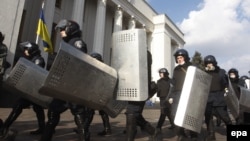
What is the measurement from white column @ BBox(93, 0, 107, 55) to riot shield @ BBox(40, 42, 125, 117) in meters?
20.1

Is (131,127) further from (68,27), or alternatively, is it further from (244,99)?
(244,99)

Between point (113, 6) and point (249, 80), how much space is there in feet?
69.4

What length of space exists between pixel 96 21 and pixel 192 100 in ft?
70.6

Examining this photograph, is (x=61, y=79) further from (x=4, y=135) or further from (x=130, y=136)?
(x=4, y=135)

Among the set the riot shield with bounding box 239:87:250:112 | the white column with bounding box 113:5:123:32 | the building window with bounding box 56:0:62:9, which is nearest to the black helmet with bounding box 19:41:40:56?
the riot shield with bounding box 239:87:250:112

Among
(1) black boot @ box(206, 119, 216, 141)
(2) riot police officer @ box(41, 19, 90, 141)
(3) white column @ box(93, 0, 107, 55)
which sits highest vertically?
(3) white column @ box(93, 0, 107, 55)

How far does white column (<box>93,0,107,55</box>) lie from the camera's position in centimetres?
2366

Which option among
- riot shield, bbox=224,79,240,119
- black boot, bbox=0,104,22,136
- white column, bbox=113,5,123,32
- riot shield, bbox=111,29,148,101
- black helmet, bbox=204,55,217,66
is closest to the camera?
riot shield, bbox=111,29,148,101

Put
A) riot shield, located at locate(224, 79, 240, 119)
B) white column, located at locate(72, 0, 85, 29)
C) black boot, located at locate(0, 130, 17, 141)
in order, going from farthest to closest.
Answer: white column, located at locate(72, 0, 85, 29)
riot shield, located at locate(224, 79, 240, 119)
black boot, located at locate(0, 130, 17, 141)

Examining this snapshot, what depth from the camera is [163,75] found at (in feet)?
26.1

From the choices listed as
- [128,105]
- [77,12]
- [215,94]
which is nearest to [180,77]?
[128,105]

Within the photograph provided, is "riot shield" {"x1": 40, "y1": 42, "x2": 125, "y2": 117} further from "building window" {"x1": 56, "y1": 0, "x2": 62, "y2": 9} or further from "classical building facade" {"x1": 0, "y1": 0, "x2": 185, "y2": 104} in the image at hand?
"building window" {"x1": 56, "y1": 0, "x2": 62, "y2": 9}

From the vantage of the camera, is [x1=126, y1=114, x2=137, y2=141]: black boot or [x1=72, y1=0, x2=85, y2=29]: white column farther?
[x1=72, y1=0, x2=85, y2=29]: white column

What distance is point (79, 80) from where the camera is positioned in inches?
120
